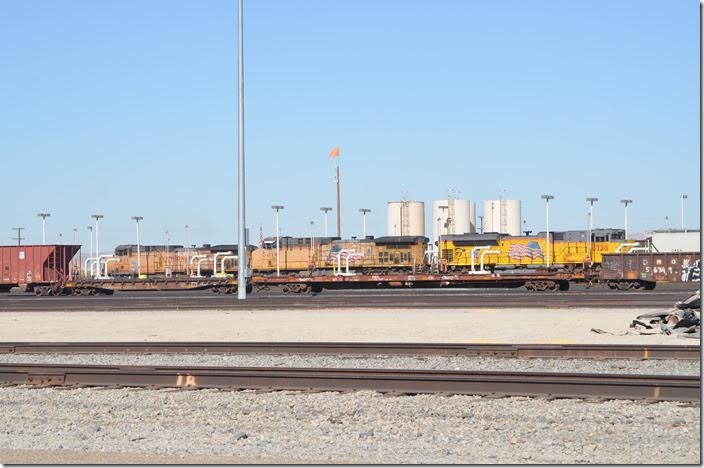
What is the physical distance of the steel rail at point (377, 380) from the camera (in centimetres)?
1184

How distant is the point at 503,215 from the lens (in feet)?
332

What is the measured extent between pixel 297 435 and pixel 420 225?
278ft

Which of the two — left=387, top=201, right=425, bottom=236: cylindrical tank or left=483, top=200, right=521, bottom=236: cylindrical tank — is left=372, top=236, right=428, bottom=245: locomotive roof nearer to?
left=387, top=201, right=425, bottom=236: cylindrical tank

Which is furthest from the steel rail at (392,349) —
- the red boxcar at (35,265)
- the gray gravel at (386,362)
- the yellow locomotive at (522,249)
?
the yellow locomotive at (522,249)

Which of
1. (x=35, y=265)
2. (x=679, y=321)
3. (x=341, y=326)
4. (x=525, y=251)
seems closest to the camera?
(x=679, y=321)

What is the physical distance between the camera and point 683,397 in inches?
454

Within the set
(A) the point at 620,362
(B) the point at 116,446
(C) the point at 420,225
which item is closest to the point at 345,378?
(B) the point at 116,446

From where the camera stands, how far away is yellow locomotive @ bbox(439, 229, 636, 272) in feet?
201

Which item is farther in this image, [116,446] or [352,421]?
[352,421]

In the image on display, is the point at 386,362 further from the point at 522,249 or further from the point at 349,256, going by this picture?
the point at 349,256

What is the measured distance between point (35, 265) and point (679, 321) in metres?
42.1

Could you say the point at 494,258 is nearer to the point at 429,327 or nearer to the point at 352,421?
the point at 429,327

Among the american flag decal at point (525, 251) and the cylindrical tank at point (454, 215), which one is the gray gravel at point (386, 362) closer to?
the american flag decal at point (525, 251)

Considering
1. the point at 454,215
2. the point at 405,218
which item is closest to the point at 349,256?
the point at 405,218
